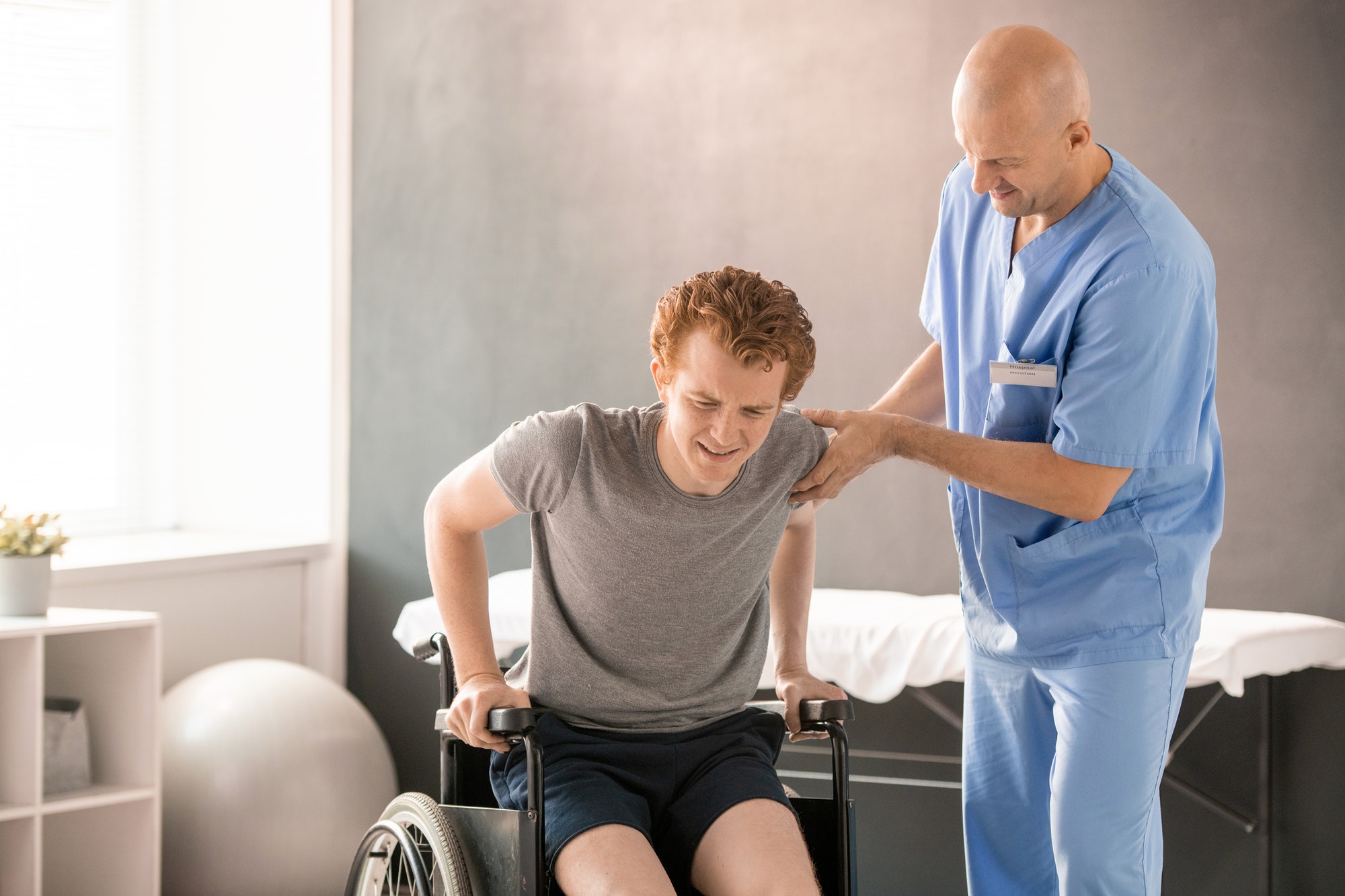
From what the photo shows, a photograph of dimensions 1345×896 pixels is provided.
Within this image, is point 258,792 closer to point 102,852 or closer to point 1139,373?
point 102,852

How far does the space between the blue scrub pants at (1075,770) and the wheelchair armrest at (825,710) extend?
1.08 ft

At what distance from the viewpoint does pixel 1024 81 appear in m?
1.61

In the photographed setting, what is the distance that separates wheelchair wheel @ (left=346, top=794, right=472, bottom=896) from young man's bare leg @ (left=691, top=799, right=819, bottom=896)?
30 cm

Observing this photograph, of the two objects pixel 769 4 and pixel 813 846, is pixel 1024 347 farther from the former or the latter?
pixel 769 4

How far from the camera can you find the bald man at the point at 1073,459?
1642 millimetres

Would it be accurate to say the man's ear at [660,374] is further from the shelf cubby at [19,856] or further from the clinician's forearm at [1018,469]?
the shelf cubby at [19,856]

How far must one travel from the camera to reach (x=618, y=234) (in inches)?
131

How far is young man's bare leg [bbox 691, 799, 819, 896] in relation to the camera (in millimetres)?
1468

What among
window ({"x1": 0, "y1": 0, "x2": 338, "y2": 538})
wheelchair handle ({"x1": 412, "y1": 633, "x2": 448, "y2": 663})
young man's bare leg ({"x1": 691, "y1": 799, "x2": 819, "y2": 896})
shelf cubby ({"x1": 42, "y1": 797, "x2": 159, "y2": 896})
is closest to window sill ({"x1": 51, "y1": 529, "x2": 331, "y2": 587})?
window ({"x1": 0, "y1": 0, "x2": 338, "y2": 538})

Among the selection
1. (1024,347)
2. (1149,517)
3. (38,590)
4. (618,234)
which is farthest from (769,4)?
(38,590)

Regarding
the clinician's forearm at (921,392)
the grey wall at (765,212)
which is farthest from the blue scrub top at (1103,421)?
the grey wall at (765,212)

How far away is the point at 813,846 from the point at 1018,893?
423 mm

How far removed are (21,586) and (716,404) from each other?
5.80ft

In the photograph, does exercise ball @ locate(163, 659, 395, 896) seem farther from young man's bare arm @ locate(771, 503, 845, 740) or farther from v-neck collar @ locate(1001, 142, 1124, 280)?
v-neck collar @ locate(1001, 142, 1124, 280)
